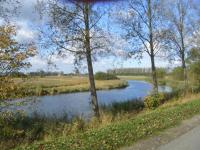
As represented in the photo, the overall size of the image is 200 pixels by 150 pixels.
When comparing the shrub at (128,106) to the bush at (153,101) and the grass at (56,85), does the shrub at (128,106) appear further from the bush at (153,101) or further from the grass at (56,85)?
the grass at (56,85)

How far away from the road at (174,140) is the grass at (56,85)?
13.7ft

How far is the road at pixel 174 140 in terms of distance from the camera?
9.98m

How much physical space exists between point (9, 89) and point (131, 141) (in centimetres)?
394

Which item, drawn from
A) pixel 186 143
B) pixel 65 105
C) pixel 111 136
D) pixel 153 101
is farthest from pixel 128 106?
pixel 186 143

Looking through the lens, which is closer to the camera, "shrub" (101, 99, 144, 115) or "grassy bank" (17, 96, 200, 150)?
"grassy bank" (17, 96, 200, 150)

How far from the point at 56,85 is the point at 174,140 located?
45.1 m

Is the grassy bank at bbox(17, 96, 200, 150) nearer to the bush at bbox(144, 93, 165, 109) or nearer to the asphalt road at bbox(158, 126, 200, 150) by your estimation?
the asphalt road at bbox(158, 126, 200, 150)

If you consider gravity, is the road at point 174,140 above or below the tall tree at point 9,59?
below

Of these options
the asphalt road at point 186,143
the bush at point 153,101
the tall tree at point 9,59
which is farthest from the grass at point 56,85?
the asphalt road at point 186,143

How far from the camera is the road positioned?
9980 millimetres

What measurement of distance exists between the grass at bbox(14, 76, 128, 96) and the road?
4185 mm

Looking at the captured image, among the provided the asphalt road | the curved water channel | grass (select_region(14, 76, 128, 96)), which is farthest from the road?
grass (select_region(14, 76, 128, 96))

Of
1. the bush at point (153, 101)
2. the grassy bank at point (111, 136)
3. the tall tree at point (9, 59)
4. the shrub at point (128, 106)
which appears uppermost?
the tall tree at point (9, 59)

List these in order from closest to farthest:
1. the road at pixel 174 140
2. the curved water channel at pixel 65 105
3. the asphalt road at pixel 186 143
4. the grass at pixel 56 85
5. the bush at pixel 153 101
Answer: the asphalt road at pixel 186 143
the road at pixel 174 140
the grass at pixel 56 85
the curved water channel at pixel 65 105
the bush at pixel 153 101
